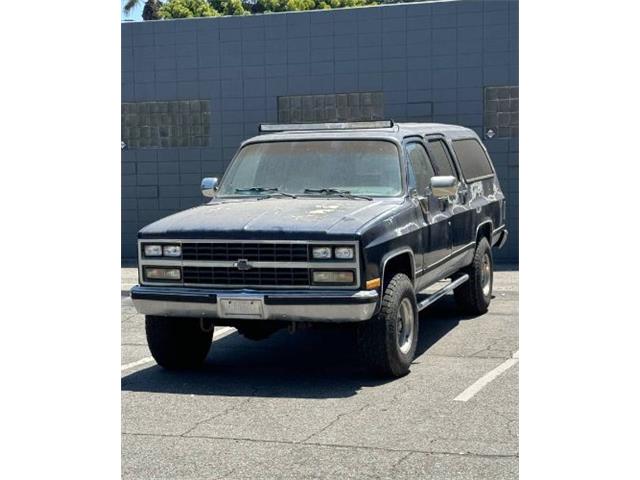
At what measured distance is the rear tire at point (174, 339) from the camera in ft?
27.5

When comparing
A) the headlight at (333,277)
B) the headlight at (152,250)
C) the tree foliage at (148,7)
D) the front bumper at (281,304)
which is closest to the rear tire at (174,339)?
the front bumper at (281,304)

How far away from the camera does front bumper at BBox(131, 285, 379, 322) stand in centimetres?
750

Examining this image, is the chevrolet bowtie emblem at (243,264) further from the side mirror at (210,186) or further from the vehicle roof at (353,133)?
the vehicle roof at (353,133)

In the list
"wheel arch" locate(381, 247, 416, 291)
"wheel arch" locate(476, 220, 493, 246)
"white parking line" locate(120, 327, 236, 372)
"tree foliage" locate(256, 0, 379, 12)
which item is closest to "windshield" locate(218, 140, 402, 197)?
"wheel arch" locate(381, 247, 416, 291)

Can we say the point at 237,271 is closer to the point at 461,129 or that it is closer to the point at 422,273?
the point at 422,273

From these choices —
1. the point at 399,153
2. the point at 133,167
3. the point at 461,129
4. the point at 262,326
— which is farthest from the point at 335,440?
the point at 133,167

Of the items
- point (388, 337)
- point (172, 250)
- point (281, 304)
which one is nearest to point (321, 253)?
point (281, 304)

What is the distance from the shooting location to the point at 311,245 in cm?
762

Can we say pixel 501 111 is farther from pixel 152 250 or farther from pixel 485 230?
pixel 152 250

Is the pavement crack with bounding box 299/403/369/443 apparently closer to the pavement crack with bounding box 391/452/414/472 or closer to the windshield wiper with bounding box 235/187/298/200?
the pavement crack with bounding box 391/452/414/472

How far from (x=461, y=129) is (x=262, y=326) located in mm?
4299

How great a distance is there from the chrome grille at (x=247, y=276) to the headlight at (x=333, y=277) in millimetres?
71

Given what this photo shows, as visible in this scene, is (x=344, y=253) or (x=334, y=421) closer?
(x=334, y=421)

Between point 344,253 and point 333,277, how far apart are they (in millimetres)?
207
